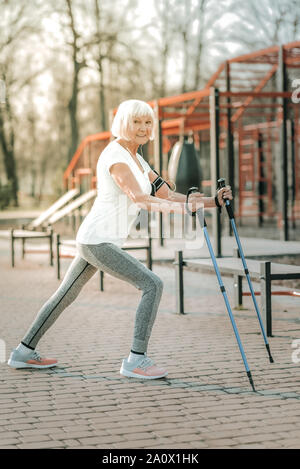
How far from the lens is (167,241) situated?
669 inches

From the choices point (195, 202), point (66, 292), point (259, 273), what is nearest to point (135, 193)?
point (195, 202)

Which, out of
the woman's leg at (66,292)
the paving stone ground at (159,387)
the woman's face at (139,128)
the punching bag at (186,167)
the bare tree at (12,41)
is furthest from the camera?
the bare tree at (12,41)

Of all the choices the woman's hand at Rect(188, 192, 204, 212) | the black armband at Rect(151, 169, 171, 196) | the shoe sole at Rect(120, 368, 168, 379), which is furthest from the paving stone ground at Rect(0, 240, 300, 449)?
the black armband at Rect(151, 169, 171, 196)

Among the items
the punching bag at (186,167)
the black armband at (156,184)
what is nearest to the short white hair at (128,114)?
the black armband at (156,184)

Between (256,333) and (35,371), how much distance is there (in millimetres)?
2250

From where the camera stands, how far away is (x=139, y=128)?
212 inches

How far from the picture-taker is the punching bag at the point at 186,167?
59.2ft

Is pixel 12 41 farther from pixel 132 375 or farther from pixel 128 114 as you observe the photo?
pixel 132 375

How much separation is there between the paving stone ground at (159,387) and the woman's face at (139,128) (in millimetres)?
1605

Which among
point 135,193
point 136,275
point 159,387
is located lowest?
point 159,387

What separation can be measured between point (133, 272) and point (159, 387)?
2.49 feet

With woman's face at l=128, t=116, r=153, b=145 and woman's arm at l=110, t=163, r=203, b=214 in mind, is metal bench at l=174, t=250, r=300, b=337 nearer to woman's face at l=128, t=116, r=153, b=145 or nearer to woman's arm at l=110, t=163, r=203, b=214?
woman's arm at l=110, t=163, r=203, b=214

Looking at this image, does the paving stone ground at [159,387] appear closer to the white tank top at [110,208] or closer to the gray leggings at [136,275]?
the gray leggings at [136,275]
